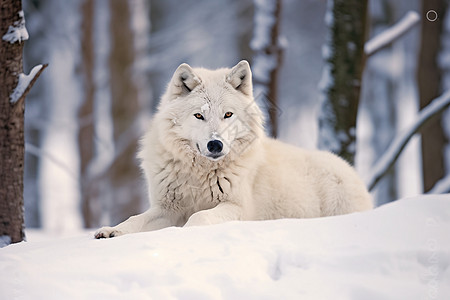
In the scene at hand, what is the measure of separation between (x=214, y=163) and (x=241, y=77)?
0.89m

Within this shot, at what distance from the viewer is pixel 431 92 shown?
8930 millimetres

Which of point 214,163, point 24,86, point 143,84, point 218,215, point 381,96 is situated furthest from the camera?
point 381,96

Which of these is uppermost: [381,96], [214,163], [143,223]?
[381,96]

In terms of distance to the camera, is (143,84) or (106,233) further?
(143,84)

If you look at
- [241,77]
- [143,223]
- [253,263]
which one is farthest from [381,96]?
[253,263]

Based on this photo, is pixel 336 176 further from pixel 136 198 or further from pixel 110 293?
pixel 136 198

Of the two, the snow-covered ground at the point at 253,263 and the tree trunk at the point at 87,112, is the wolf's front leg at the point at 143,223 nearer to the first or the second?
the snow-covered ground at the point at 253,263

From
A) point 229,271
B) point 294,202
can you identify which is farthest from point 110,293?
point 294,202

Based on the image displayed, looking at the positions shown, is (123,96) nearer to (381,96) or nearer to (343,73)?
(343,73)

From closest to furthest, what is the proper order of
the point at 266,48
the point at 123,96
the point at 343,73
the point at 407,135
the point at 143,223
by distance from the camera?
the point at 143,223 < the point at 343,73 < the point at 407,135 < the point at 266,48 < the point at 123,96

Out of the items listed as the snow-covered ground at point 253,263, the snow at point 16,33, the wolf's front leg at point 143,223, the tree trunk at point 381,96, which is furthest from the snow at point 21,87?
the tree trunk at point 381,96

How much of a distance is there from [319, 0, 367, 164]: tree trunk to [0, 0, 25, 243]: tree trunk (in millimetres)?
4070

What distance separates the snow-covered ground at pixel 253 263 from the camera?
266 cm

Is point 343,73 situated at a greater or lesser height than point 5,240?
greater
